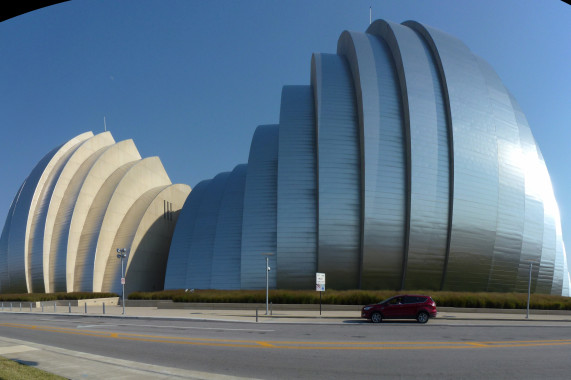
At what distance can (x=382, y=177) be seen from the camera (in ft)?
118

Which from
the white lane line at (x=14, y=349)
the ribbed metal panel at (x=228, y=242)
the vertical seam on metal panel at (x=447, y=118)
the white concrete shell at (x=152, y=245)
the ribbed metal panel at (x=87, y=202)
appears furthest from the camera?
the white concrete shell at (x=152, y=245)

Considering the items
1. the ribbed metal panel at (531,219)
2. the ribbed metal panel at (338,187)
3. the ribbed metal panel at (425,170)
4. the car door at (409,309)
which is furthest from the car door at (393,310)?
the ribbed metal panel at (531,219)

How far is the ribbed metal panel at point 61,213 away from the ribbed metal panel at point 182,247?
1316cm

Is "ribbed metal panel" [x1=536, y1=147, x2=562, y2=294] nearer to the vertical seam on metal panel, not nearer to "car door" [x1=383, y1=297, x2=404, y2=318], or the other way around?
the vertical seam on metal panel

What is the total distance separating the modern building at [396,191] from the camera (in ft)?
116

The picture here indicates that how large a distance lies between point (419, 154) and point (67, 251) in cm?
4001

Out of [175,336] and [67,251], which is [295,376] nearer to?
[175,336]

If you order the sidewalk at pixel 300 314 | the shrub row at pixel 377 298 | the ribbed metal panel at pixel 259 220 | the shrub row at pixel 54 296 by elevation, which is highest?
the ribbed metal panel at pixel 259 220

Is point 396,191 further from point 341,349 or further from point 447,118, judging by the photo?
point 341,349

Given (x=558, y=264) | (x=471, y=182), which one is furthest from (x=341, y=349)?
(x=558, y=264)

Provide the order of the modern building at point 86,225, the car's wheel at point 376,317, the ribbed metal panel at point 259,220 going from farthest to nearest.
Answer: the modern building at point 86,225 → the ribbed metal panel at point 259,220 → the car's wheel at point 376,317

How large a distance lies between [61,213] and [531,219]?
172 feet

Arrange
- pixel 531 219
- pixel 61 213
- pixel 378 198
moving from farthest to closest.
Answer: pixel 61 213 → pixel 531 219 → pixel 378 198

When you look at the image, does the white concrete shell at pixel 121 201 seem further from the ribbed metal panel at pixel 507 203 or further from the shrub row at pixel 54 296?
the ribbed metal panel at pixel 507 203
